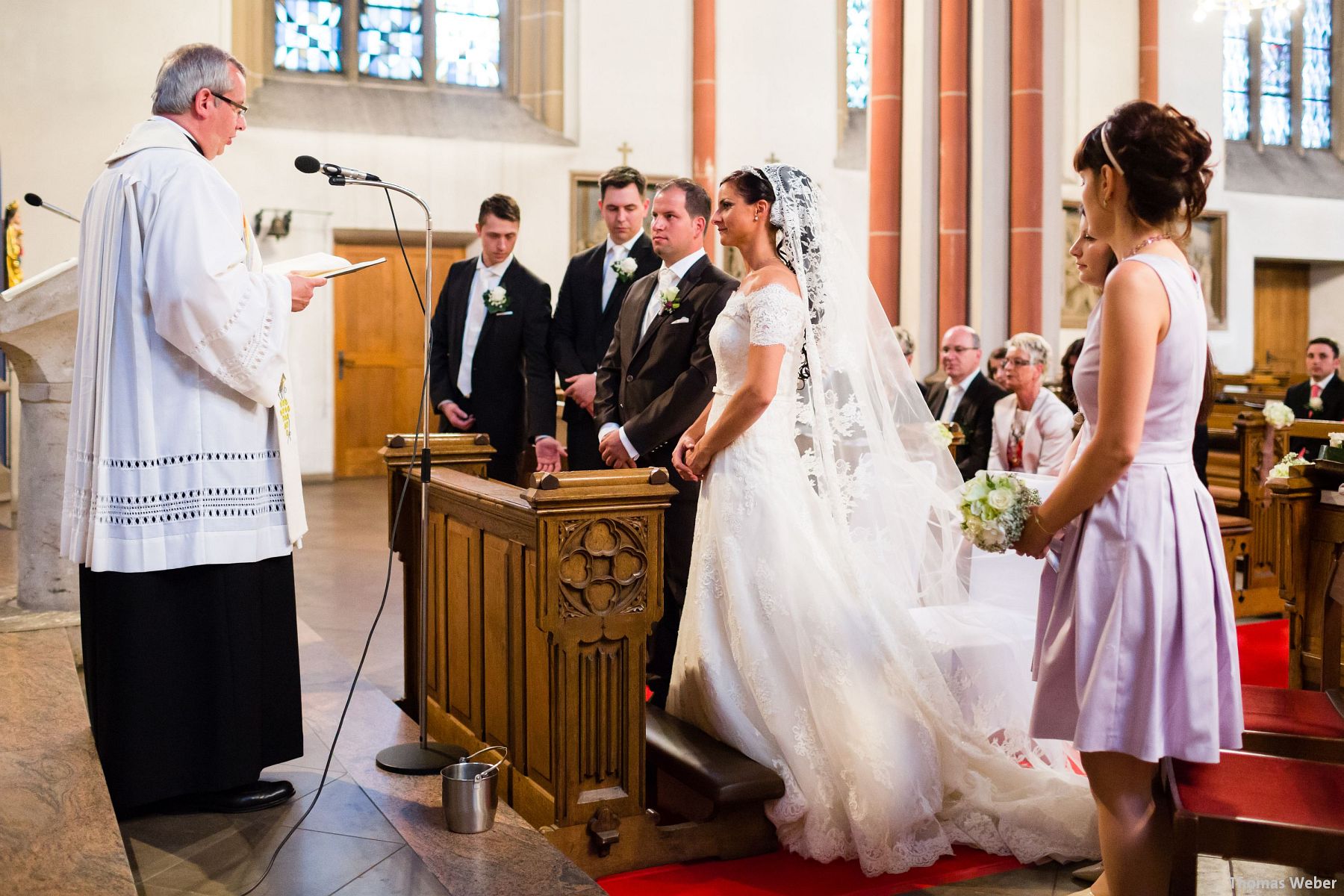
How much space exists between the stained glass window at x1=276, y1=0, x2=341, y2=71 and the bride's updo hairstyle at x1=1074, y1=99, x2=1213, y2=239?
1075 cm

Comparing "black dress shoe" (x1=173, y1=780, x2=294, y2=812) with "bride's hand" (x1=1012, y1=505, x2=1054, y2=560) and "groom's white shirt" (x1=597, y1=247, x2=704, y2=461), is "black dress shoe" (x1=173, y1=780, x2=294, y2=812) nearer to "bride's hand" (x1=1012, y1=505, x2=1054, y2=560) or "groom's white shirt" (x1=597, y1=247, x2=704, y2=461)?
"groom's white shirt" (x1=597, y1=247, x2=704, y2=461)

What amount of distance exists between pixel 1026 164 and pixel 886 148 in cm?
101

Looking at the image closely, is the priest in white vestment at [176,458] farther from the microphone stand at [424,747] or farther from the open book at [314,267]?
the microphone stand at [424,747]

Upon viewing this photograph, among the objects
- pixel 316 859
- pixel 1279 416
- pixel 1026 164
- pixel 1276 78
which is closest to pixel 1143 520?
pixel 316 859

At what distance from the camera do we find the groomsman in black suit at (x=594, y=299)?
177 inches

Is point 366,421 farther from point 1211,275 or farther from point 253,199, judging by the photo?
point 1211,275

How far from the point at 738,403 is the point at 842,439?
0.39 metres

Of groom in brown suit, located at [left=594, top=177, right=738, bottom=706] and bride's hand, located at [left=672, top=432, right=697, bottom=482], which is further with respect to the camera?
groom in brown suit, located at [left=594, top=177, right=738, bottom=706]

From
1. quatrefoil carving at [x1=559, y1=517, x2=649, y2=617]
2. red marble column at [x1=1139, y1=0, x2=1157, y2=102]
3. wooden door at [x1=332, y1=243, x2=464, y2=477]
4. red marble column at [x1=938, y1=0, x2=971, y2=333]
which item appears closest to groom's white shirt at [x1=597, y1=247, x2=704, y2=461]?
quatrefoil carving at [x1=559, y1=517, x2=649, y2=617]

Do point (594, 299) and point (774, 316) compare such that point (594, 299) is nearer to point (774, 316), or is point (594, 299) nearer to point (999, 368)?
point (774, 316)

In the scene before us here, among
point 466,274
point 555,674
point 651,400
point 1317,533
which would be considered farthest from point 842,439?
point 466,274

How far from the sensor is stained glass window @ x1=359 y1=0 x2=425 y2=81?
11719 millimetres

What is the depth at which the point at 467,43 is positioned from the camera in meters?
12.1

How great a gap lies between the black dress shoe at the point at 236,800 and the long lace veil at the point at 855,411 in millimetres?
1547
